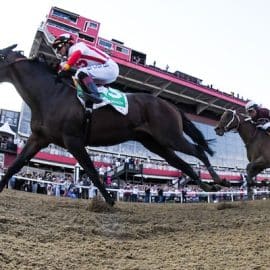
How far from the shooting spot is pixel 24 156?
271 inches

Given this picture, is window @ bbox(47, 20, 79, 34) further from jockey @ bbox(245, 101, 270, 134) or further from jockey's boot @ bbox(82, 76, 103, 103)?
jockey's boot @ bbox(82, 76, 103, 103)

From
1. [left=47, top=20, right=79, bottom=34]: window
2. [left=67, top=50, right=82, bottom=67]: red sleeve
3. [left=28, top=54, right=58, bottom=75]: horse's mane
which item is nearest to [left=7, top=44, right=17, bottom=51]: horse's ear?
[left=28, top=54, right=58, bottom=75]: horse's mane

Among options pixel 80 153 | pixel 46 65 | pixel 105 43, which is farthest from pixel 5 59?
pixel 105 43

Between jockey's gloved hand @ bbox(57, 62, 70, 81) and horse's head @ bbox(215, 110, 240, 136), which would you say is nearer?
jockey's gloved hand @ bbox(57, 62, 70, 81)

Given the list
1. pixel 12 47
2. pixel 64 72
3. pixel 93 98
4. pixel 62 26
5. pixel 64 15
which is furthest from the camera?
pixel 64 15

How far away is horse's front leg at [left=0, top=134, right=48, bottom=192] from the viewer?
682 centimetres

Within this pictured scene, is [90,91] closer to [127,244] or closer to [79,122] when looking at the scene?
[79,122]

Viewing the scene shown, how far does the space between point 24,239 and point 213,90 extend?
47001 millimetres

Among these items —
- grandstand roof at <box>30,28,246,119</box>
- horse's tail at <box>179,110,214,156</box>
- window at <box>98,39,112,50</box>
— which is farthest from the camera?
window at <box>98,39,112,50</box>

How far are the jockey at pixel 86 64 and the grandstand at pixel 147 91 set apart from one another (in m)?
25.6

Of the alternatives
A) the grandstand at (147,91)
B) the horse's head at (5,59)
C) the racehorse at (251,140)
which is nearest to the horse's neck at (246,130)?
the racehorse at (251,140)

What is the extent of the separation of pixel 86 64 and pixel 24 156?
193 cm

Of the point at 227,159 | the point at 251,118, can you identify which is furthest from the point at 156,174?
the point at 251,118

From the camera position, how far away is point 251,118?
11.2 metres
